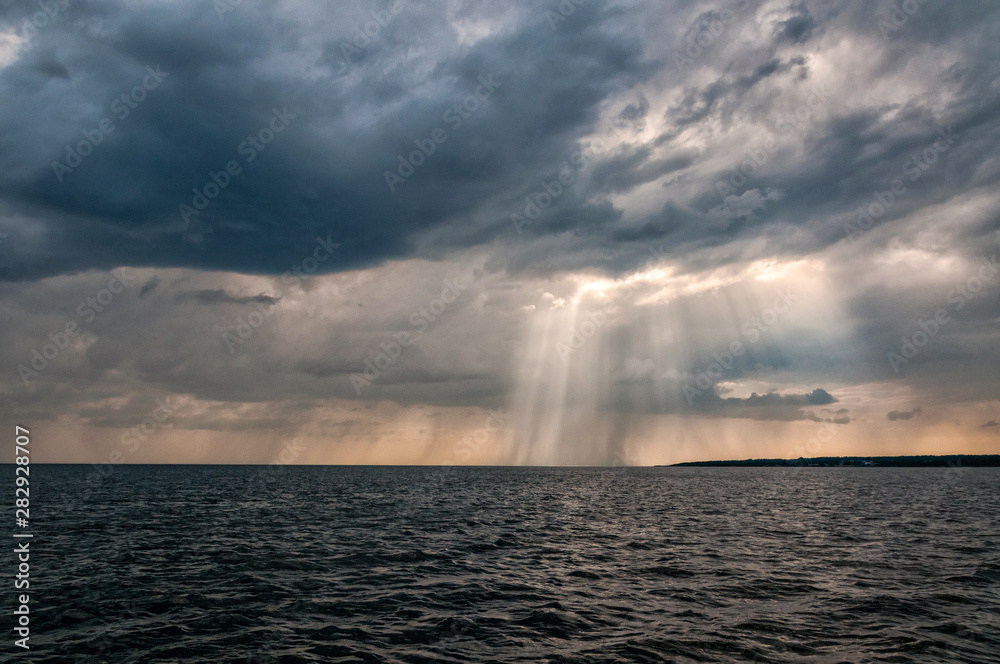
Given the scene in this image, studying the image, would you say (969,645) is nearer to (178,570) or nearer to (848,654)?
(848,654)

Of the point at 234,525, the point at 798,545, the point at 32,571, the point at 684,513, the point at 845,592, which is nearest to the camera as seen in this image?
the point at 845,592

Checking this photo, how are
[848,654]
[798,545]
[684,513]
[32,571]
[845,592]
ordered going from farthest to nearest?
[684,513]
[798,545]
[32,571]
[845,592]
[848,654]

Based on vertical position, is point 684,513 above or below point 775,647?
below

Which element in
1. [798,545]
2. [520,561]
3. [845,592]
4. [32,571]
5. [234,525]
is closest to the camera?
[845,592]

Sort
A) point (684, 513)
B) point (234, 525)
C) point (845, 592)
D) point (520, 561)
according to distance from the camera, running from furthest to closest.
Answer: point (684, 513) < point (234, 525) < point (520, 561) < point (845, 592)

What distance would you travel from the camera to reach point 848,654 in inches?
594

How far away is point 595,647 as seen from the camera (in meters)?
15.6

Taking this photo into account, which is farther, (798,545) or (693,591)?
(798,545)

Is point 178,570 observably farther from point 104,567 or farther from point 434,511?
point 434,511

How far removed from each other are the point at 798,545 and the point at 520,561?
1768 cm

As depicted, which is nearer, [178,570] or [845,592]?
[845,592]

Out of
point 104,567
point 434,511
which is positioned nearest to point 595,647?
point 104,567

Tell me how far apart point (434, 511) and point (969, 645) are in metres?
44.0

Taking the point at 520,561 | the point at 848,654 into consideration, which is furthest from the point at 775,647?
the point at 520,561
